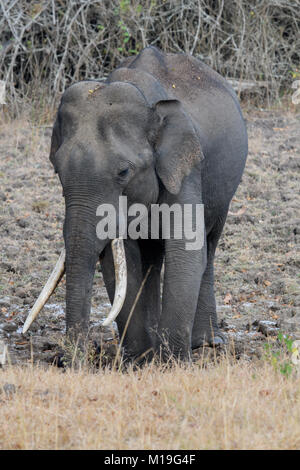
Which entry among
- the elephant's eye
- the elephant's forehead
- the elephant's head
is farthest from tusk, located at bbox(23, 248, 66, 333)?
the elephant's forehead

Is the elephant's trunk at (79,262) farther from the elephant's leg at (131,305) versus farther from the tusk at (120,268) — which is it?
the elephant's leg at (131,305)

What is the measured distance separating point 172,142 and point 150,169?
0.87ft

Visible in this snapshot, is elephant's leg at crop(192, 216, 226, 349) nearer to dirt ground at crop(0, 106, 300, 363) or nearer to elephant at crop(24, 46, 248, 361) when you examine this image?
elephant at crop(24, 46, 248, 361)

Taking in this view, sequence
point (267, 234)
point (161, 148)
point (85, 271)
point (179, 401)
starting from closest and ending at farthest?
point (179, 401) → point (85, 271) → point (161, 148) → point (267, 234)

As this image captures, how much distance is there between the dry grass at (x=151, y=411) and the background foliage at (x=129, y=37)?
29.0ft

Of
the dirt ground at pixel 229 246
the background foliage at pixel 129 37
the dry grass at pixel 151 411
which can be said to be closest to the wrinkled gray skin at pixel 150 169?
the dirt ground at pixel 229 246

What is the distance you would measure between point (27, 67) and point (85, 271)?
9428 millimetres

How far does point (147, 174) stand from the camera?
691cm

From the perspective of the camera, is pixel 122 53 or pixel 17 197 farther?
pixel 122 53

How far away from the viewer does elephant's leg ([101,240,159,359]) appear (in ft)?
24.1

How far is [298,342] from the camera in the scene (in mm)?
6160

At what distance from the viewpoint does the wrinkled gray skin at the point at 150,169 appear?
6488 millimetres
